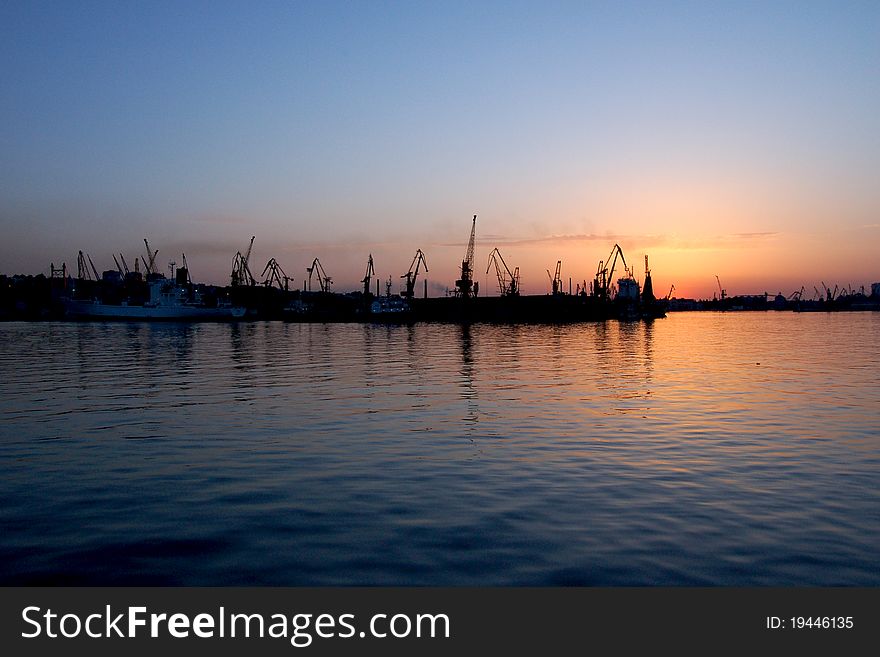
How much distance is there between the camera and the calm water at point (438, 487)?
1080 cm

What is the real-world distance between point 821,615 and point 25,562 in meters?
11.2

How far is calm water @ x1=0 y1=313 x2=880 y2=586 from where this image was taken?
1080 centimetres

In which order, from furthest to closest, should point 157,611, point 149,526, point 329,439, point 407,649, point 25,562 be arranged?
1. point 329,439
2. point 149,526
3. point 25,562
4. point 157,611
5. point 407,649

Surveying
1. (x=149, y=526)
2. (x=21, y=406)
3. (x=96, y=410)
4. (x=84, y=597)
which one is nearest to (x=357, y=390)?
(x=96, y=410)

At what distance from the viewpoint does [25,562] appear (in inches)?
426

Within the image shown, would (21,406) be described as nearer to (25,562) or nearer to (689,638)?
(25,562)

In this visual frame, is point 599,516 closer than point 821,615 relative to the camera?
No

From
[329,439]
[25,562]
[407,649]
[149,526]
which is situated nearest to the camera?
[407,649]

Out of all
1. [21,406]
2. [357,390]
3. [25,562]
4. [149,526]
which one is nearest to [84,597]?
[25,562]

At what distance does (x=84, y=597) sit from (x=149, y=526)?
3.37 meters

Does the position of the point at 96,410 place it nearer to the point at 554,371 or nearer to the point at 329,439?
the point at 329,439

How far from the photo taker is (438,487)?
1589 cm

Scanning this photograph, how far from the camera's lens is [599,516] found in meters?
13.4

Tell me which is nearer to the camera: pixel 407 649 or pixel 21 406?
pixel 407 649
